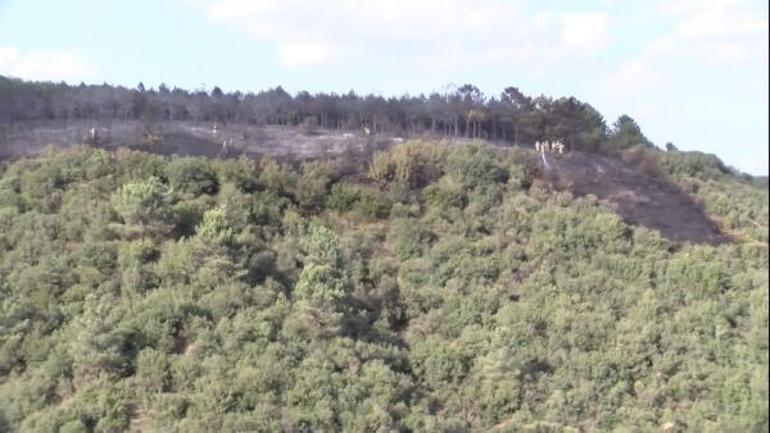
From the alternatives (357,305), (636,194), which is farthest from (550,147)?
(357,305)

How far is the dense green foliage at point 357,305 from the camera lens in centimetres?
1698

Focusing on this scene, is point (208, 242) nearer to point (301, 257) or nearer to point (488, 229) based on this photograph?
point (301, 257)

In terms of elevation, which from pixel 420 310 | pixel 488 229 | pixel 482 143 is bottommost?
pixel 420 310

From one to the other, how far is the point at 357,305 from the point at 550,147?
10.7m

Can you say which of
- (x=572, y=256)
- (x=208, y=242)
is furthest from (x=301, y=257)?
(x=572, y=256)

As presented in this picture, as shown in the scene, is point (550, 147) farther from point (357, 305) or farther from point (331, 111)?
point (357, 305)

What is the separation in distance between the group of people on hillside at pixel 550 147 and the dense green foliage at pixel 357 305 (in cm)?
301

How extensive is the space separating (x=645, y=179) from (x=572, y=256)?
7.33 metres

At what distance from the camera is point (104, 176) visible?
869 inches

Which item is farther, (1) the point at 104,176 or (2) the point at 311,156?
(2) the point at 311,156

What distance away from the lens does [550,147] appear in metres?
28.9

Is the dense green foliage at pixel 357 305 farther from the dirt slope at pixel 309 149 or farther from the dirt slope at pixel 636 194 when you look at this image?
the dirt slope at pixel 309 149

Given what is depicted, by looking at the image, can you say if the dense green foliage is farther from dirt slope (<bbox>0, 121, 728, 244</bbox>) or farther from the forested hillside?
the forested hillside

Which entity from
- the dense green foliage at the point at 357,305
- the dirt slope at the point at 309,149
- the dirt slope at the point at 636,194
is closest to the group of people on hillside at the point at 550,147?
the dirt slope at the point at 636,194
